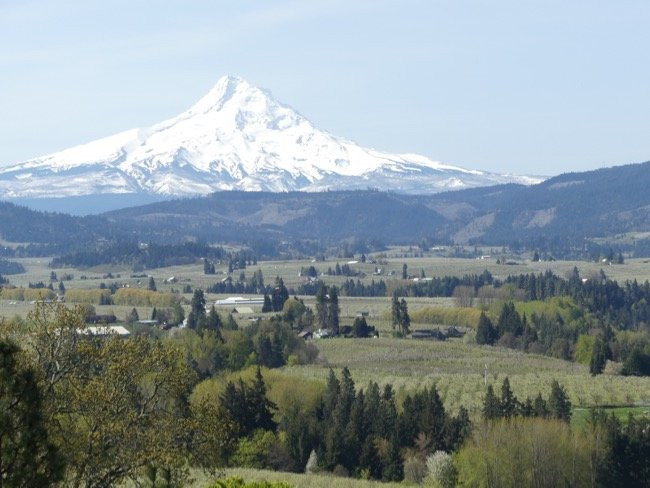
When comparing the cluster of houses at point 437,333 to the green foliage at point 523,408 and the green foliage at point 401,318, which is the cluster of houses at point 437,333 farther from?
the green foliage at point 523,408

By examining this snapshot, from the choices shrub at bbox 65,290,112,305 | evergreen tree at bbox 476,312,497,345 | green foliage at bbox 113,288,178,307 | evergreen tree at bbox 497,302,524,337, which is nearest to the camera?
evergreen tree at bbox 476,312,497,345

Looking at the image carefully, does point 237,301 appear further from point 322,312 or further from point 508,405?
point 508,405

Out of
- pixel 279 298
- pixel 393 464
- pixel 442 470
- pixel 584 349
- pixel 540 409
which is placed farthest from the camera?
pixel 279 298

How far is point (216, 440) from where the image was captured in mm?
24031

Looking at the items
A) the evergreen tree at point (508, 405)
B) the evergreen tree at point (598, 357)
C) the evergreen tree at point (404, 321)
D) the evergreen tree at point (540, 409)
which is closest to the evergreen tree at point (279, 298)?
the evergreen tree at point (404, 321)

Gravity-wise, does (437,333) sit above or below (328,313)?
below

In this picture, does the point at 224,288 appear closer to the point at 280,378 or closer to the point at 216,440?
the point at 280,378

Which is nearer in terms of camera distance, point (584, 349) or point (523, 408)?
point (523, 408)

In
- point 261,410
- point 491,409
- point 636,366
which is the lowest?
point 636,366

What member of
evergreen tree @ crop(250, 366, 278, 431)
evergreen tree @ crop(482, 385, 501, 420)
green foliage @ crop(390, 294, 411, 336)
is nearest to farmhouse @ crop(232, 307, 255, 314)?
green foliage @ crop(390, 294, 411, 336)

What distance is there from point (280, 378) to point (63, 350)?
40933mm

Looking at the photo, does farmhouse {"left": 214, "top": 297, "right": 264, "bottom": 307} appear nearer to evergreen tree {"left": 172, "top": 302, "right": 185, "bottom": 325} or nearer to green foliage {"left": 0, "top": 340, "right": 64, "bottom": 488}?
evergreen tree {"left": 172, "top": 302, "right": 185, "bottom": 325}

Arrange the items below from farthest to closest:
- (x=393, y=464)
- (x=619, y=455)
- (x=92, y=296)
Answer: (x=92, y=296), (x=393, y=464), (x=619, y=455)

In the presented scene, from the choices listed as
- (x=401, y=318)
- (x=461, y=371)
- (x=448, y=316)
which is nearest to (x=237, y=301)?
(x=448, y=316)
